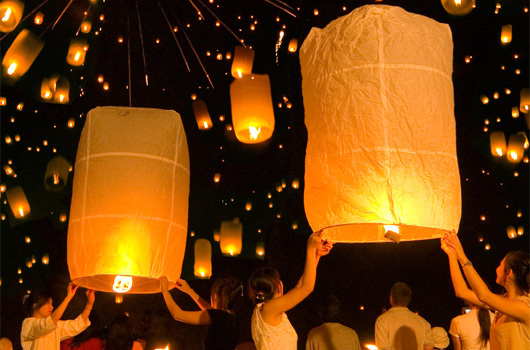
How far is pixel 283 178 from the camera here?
26.3ft

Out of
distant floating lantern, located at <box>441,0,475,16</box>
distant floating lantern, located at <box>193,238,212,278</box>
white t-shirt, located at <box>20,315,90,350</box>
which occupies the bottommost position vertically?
distant floating lantern, located at <box>193,238,212,278</box>

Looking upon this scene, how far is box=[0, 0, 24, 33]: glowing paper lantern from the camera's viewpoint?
352cm

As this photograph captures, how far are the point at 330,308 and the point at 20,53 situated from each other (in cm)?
253

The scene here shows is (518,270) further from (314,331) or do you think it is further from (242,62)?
(242,62)

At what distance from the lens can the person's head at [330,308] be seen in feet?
12.4

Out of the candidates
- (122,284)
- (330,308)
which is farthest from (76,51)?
(330,308)

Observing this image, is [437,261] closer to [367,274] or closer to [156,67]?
[367,274]

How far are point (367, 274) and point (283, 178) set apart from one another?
1668 mm

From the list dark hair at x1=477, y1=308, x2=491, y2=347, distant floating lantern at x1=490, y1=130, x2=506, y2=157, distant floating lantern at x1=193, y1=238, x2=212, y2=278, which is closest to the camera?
dark hair at x1=477, y1=308, x2=491, y2=347

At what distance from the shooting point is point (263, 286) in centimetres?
261

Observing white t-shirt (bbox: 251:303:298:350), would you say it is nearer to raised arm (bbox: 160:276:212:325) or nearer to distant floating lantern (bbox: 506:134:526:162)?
raised arm (bbox: 160:276:212:325)

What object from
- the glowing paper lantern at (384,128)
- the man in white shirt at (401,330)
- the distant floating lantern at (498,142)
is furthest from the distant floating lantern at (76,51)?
the distant floating lantern at (498,142)

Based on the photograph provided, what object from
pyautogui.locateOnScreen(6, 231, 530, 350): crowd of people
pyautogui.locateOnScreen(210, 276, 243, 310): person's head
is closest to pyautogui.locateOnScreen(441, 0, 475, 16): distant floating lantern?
pyautogui.locateOnScreen(6, 231, 530, 350): crowd of people

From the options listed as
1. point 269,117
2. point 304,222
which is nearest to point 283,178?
point 304,222
